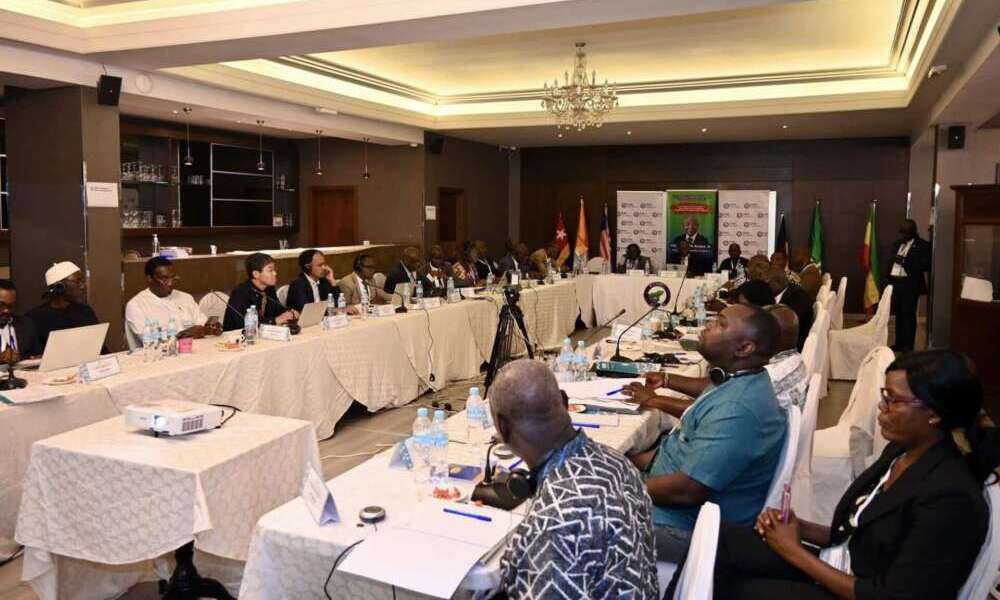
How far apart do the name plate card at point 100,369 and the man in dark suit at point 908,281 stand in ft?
25.0

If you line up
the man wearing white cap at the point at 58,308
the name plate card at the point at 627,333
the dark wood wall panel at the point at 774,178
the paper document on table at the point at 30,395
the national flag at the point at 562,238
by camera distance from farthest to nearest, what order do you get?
the national flag at the point at 562,238 < the dark wood wall panel at the point at 774,178 < the name plate card at the point at 627,333 < the man wearing white cap at the point at 58,308 < the paper document on table at the point at 30,395

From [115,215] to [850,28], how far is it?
6356 millimetres

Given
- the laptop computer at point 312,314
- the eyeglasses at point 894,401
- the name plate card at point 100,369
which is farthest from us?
the laptop computer at point 312,314

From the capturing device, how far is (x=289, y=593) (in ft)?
6.73

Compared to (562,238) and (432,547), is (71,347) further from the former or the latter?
(562,238)

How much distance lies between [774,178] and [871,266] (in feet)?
6.26

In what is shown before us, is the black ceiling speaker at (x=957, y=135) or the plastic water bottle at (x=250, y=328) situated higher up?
the black ceiling speaker at (x=957, y=135)

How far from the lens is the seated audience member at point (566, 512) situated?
4.74ft

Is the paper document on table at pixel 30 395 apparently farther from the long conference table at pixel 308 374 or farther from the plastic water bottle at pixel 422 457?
the plastic water bottle at pixel 422 457

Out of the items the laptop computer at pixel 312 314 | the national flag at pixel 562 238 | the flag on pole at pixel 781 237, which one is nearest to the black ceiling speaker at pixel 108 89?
the laptop computer at pixel 312 314

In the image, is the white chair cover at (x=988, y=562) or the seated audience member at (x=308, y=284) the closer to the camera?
the white chair cover at (x=988, y=562)

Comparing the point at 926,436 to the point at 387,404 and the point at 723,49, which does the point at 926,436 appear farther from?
the point at 723,49

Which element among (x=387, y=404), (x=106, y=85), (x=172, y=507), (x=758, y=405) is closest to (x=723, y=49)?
(x=387, y=404)

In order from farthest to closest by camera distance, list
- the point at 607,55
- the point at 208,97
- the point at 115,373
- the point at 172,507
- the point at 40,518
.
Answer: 1. the point at 607,55
2. the point at 208,97
3. the point at 115,373
4. the point at 40,518
5. the point at 172,507
